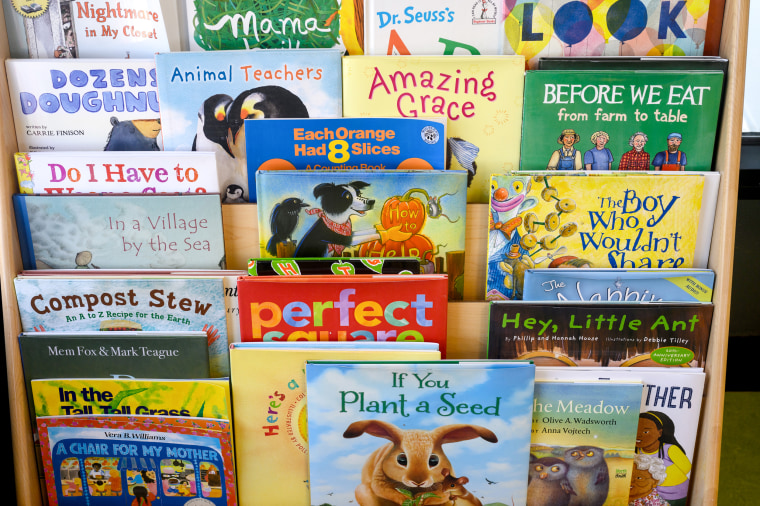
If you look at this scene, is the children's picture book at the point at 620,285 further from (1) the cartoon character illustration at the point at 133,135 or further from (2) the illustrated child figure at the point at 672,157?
(1) the cartoon character illustration at the point at 133,135

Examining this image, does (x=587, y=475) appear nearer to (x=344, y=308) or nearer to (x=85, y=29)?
(x=344, y=308)

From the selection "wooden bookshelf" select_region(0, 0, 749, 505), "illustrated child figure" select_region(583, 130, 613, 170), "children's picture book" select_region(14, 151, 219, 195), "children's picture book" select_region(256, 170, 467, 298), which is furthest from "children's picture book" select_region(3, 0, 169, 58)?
"illustrated child figure" select_region(583, 130, 613, 170)

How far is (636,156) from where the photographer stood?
0.96 m

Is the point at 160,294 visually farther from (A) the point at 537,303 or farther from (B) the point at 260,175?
(A) the point at 537,303

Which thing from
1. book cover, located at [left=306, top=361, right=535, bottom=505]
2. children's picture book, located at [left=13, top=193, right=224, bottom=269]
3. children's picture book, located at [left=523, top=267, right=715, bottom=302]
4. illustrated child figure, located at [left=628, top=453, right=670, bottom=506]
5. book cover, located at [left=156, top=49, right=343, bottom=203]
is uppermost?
book cover, located at [left=156, top=49, right=343, bottom=203]

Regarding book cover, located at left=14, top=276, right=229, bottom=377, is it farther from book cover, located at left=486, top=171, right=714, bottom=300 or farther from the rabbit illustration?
book cover, located at left=486, top=171, right=714, bottom=300

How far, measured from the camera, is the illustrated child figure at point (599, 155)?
95 centimetres

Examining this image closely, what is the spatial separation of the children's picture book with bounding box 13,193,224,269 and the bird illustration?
10 cm

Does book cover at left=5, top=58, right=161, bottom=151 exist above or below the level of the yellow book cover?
above

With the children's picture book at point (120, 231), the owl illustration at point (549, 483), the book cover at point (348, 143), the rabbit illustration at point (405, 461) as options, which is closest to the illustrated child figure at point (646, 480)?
the owl illustration at point (549, 483)

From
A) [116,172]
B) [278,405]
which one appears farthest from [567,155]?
[116,172]

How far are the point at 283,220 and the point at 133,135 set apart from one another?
1.10ft

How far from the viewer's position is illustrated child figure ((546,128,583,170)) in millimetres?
949

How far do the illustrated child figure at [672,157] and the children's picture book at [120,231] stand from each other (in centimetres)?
81
